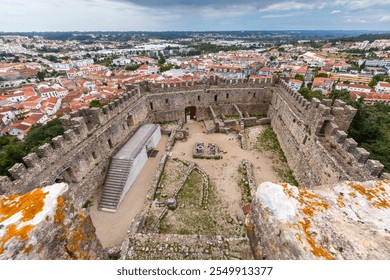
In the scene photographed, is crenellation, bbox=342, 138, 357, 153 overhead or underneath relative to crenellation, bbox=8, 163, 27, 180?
overhead

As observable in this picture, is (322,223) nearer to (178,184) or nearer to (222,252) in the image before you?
(222,252)

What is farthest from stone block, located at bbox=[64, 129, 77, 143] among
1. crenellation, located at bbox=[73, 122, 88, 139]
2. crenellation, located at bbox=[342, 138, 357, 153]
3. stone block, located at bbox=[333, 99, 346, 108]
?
stone block, located at bbox=[333, 99, 346, 108]

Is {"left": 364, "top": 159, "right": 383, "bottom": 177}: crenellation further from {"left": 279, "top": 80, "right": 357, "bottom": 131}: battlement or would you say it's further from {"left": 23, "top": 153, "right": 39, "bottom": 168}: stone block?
{"left": 23, "top": 153, "right": 39, "bottom": 168}: stone block

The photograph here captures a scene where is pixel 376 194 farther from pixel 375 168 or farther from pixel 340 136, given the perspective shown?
pixel 340 136

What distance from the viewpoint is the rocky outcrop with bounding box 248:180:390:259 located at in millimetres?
2793

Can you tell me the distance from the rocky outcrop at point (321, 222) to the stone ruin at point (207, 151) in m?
11.9

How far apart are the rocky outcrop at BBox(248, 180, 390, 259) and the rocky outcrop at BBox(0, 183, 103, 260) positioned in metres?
3.97

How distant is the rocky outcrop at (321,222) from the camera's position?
279 centimetres

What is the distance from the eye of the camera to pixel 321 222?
323cm

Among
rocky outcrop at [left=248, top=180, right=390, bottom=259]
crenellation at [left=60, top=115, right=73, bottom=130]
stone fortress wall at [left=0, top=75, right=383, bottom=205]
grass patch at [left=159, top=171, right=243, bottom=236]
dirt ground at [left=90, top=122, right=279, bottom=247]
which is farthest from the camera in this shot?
crenellation at [left=60, top=115, right=73, bottom=130]

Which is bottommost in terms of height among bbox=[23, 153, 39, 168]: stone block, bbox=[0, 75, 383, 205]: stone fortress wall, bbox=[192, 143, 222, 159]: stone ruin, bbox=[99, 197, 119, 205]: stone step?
bbox=[99, 197, 119, 205]: stone step

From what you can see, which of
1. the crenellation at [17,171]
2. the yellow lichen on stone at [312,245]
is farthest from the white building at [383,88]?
the crenellation at [17,171]

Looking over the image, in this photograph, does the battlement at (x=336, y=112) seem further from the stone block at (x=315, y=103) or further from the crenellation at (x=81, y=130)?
the crenellation at (x=81, y=130)

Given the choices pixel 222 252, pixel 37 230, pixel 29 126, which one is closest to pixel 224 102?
pixel 222 252
